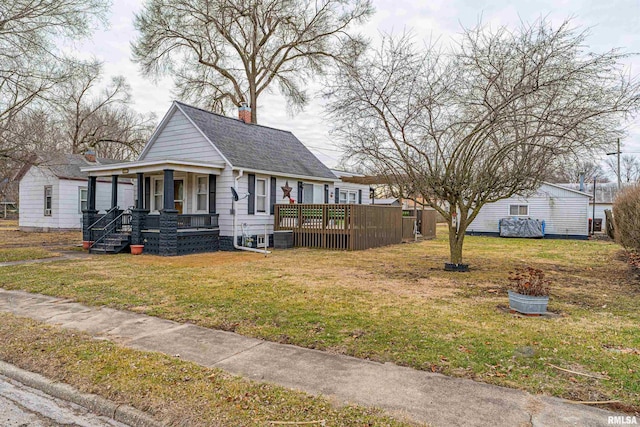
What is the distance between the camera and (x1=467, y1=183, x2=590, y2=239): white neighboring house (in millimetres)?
22891

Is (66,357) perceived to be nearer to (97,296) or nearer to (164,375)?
(164,375)

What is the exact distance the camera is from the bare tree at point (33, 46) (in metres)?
11.1

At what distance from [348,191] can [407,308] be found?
16230 mm

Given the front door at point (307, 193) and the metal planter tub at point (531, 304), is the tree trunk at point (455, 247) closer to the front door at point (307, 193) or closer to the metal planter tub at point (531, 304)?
the metal planter tub at point (531, 304)

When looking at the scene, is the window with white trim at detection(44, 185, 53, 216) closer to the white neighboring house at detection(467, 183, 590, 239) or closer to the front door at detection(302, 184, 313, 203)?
the front door at detection(302, 184, 313, 203)

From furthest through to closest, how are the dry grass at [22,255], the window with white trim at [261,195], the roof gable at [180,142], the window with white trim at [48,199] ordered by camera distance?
the window with white trim at [48,199]
the window with white trim at [261,195]
the roof gable at [180,142]
the dry grass at [22,255]

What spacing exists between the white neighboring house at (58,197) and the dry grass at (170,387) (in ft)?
66.3

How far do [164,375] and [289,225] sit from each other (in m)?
12.5

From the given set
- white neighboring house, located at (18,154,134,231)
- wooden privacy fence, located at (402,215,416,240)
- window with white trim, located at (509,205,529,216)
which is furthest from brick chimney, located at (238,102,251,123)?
window with white trim, located at (509,205,529,216)

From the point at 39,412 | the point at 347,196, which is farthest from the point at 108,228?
the point at 347,196

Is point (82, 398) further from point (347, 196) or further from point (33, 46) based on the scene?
point (347, 196)

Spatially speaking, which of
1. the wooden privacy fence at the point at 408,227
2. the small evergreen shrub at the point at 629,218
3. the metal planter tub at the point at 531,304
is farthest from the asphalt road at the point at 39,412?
the wooden privacy fence at the point at 408,227

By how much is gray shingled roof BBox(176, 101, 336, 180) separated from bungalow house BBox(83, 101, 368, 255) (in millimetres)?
61

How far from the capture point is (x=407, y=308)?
19.8ft
